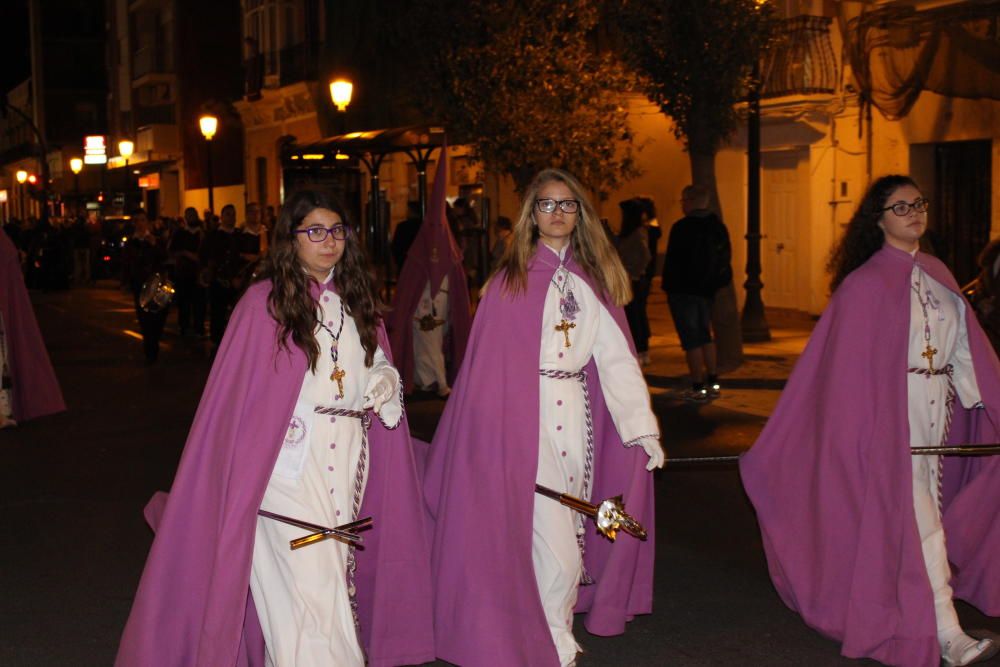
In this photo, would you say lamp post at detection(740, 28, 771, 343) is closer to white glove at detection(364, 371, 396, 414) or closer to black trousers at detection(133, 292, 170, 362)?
black trousers at detection(133, 292, 170, 362)

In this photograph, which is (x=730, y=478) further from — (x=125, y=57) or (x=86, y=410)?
(x=125, y=57)

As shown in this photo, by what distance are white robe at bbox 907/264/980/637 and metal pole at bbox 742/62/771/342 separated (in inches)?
431

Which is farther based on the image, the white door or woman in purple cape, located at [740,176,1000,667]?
the white door

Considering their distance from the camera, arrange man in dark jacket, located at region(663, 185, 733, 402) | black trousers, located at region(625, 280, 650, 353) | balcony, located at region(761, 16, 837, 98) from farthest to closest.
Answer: balcony, located at region(761, 16, 837, 98)
black trousers, located at region(625, 280, 650, 353)
man in dark jacket, located at region(663, 185, 733, 402)

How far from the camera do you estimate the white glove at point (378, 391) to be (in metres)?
4.64

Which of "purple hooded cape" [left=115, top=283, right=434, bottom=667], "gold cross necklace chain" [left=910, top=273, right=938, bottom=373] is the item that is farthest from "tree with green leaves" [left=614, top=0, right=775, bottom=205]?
"purple hooded cape" [left=115, top=283, right=434, bottom=667]

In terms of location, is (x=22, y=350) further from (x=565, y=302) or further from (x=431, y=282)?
(x=565, y=302)

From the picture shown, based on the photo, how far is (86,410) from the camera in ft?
41.8

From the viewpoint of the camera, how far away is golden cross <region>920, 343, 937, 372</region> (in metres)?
5.46

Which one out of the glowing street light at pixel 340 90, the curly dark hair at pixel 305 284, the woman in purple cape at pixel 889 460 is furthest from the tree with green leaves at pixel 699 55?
the curly dark hair at pixel 305 284

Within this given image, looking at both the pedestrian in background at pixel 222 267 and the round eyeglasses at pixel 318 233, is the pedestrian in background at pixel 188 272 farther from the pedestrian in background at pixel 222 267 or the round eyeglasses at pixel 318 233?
the round eyeglasses at pixel 318 233

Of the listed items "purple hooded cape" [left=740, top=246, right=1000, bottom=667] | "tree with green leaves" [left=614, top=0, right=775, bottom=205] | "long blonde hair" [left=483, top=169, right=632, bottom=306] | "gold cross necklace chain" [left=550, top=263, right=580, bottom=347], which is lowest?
"purple hooded cape" [left=740, top=246, right=1000, bottom=667]

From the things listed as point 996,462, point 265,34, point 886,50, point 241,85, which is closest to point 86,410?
point 996,462

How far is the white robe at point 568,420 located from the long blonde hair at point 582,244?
68mm
